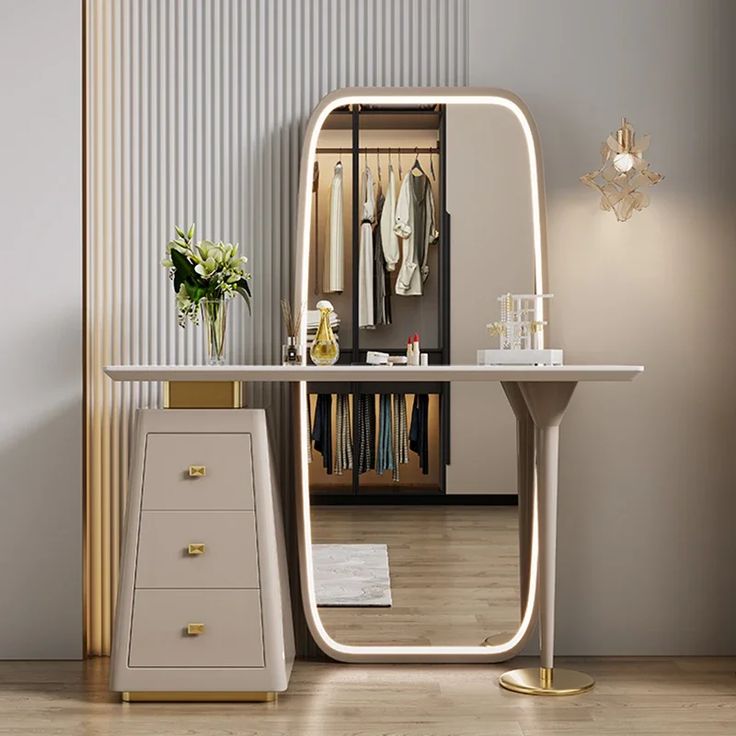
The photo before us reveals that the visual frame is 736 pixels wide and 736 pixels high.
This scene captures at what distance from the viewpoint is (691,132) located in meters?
3.18

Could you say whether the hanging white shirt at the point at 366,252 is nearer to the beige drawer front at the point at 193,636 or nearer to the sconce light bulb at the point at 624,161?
the sconce light bulb at the point at 624,161

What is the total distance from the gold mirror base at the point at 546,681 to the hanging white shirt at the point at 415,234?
114 cm

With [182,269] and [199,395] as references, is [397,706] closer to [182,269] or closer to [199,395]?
[199,395]

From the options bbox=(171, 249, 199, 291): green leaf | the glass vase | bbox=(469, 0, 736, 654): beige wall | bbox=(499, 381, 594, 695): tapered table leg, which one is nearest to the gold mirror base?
bbox=(499, 381, 594, 695): tapered table leg

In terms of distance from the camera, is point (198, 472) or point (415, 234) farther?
point (415, 234)

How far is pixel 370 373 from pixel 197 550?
0.65 m

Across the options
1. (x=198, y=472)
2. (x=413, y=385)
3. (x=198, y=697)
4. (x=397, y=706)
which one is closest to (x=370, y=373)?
(x=413, y=385)

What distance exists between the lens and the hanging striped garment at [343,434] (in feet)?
10.1

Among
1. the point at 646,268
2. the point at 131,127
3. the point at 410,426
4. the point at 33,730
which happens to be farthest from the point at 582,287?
the point at 33,730

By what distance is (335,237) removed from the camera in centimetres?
311

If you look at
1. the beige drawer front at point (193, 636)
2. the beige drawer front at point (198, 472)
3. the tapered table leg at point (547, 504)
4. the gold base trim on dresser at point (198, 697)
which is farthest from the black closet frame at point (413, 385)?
the gold base trim on dresser at point (198, 697)

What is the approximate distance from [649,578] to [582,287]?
92 centimetres

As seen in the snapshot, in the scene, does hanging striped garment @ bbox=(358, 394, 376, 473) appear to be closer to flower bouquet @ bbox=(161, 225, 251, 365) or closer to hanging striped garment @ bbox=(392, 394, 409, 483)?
hanging striped garment @ bbox=(392, 394, 409, 483)

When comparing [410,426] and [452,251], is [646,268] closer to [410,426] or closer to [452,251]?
[452,251]
